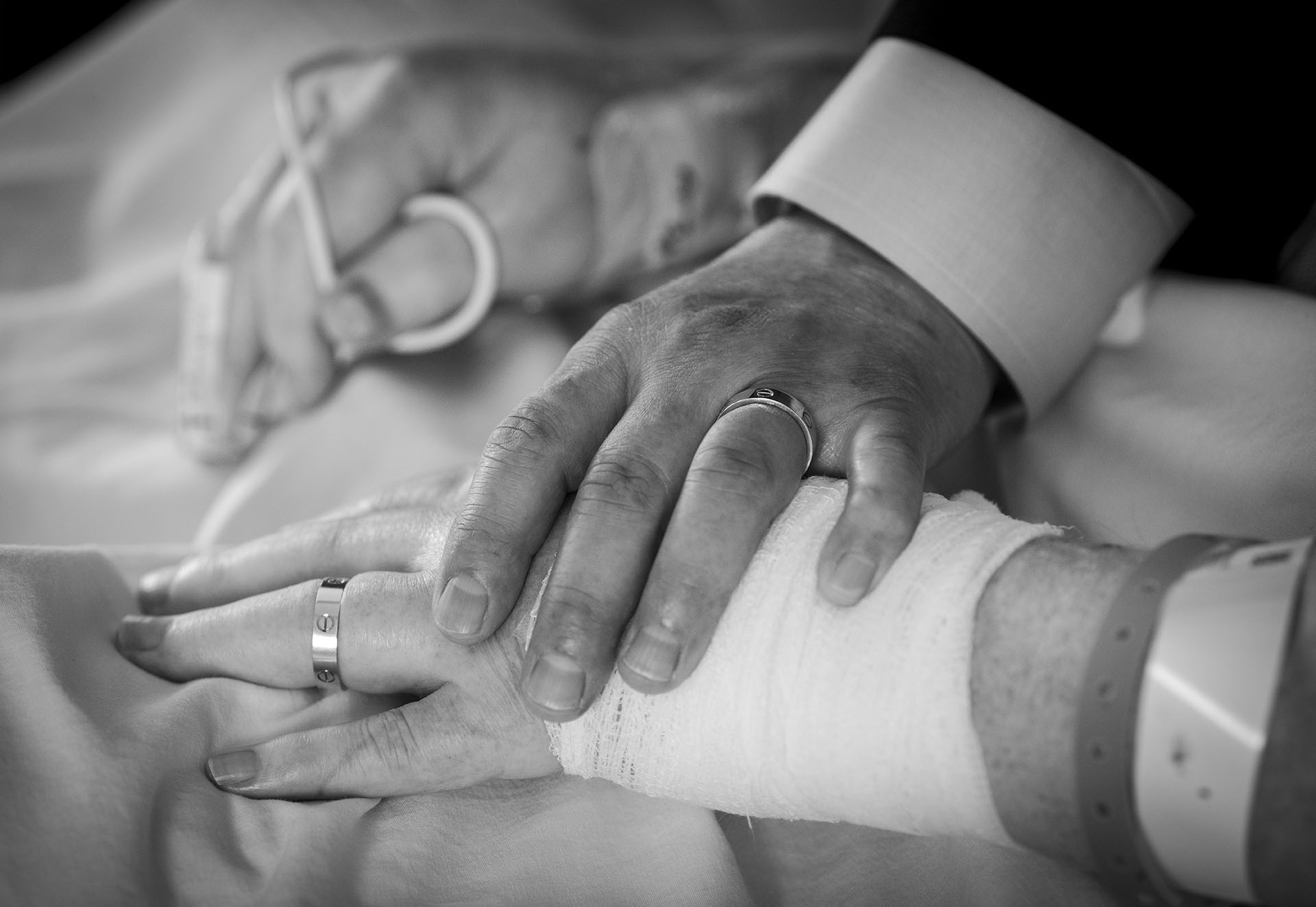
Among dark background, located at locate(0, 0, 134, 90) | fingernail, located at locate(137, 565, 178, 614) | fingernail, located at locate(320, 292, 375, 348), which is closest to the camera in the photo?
fingernail, located at locate(137, 565, 178, 614)

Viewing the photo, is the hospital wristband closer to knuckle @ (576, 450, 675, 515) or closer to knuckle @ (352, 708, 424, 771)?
knuckle @ (576, 450, 675, 515)

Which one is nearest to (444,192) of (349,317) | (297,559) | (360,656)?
(349,317)

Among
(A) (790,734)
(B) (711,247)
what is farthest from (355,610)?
(B) (711,247)

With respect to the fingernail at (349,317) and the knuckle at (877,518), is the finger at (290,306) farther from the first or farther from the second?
the knuckle at (877,518)

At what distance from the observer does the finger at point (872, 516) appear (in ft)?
2.02

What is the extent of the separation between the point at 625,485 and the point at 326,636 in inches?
8.9

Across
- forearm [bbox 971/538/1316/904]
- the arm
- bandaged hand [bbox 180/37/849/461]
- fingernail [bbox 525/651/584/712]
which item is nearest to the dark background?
bandaged hand [bbox 180/37/849/461]

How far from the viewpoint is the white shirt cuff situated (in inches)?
35.3

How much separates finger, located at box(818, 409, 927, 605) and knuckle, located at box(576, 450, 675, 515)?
0.37 ft

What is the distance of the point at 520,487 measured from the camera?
0.70 meters

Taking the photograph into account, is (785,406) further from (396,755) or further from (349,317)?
(349,317)

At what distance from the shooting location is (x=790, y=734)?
0.60 meters

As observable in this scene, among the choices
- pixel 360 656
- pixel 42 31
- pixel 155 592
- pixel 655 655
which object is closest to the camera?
pixel 655 655

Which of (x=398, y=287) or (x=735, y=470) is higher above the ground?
(x=735, y=470)
